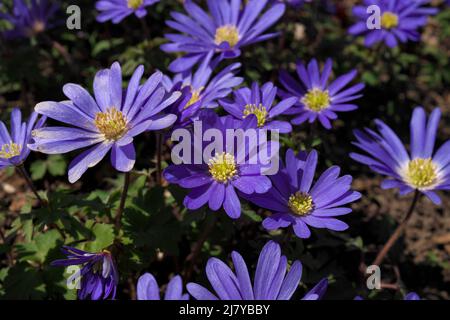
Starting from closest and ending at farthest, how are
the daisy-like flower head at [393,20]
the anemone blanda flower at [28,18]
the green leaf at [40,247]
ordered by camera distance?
the green leaf at [40,247], the anemone blanda flower at [28,18], the daisy-like flower head at [393,20]

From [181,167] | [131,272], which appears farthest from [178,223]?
[181,167]

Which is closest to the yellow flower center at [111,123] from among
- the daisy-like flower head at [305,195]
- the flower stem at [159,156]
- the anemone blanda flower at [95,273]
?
the flower stem at [159,156]

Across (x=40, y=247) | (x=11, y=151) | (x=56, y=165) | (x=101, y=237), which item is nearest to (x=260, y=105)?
(x=101, y=237)

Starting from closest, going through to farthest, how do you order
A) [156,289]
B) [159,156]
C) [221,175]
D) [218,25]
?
[156,289] → [221,175] → [159,156] → [218,25]

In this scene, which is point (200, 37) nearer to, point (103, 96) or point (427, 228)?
point (103, 96)

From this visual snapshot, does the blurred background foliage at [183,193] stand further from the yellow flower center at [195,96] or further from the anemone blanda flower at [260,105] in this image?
the yellow flower center at [195,96]

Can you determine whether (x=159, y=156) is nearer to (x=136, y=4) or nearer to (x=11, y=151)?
(x=11, y=151)

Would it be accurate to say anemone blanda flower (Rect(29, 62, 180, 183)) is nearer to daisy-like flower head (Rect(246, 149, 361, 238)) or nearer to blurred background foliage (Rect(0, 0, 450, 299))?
blurred background foliage (Rect(0, 0, 450, 299))
